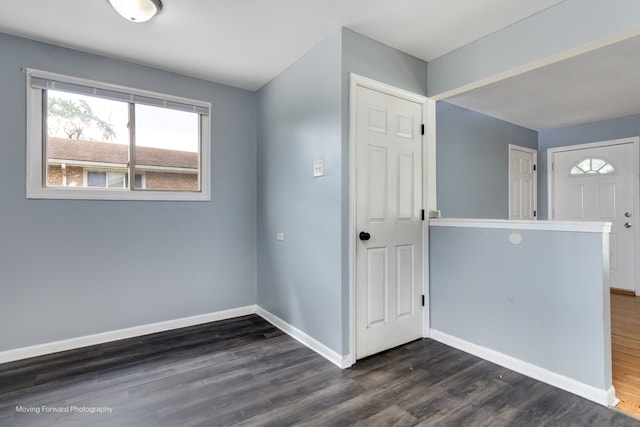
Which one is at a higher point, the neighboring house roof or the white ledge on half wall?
the neighboring house roof

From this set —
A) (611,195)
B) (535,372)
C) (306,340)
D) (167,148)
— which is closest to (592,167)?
(611,195)

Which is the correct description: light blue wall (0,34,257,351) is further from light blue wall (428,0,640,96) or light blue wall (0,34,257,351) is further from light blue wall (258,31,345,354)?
light blue wall (428,0,640,96)

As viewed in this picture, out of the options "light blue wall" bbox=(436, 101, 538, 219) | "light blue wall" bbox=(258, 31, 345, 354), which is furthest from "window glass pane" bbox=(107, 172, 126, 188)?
"light blue wall" bbox=(436, 101, 538, 219)

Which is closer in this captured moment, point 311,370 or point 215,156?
point 311,370

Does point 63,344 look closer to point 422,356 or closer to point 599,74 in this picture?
point 422,356

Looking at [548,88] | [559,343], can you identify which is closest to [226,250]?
[559,343]

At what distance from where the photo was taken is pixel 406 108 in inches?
110

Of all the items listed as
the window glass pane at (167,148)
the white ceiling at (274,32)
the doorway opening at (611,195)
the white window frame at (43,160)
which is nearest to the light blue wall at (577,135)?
the doorway opening at (611,195)

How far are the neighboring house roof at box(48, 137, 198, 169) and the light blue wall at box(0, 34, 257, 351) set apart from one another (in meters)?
0.22

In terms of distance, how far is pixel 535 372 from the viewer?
2.21 metres

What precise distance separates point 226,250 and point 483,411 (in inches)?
105

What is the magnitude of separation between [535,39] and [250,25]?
2029mm

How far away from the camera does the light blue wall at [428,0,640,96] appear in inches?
73.5

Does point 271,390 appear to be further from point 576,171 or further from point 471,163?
point 576,171
